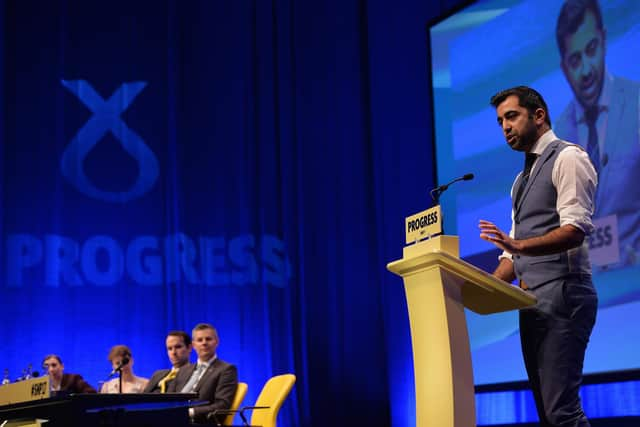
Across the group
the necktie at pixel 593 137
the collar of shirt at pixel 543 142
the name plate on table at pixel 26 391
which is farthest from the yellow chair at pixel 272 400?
the collar of shirt at pixel 543 142

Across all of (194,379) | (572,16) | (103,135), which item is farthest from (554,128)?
(103,135)

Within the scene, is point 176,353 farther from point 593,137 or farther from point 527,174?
point 527,174

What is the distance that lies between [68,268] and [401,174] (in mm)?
3013

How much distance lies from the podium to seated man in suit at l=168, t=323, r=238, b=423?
3219 mm

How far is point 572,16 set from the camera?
529cm

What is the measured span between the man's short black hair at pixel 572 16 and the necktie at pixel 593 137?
495mm

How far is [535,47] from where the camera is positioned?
561cm

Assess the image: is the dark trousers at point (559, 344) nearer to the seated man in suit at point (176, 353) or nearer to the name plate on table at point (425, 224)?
the name plate on table at point (425, 224)

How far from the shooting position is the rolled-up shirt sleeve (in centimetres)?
231

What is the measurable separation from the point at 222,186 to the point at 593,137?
12.4 feet

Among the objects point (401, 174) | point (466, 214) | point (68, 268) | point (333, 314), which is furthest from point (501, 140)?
point (68, 268)

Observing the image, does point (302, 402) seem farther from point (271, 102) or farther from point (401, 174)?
point (271, 102)

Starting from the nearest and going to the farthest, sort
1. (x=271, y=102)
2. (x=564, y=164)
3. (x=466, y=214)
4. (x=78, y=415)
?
(x=564, y=164) → (x=78, y=415) → (x=466, y=214) → (x=271, y=102)

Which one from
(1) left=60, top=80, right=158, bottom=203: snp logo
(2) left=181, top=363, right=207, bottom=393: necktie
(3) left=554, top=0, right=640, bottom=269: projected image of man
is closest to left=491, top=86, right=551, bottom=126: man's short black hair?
(3) left=554, top=0, right=640, bottom=269: projected image of man
